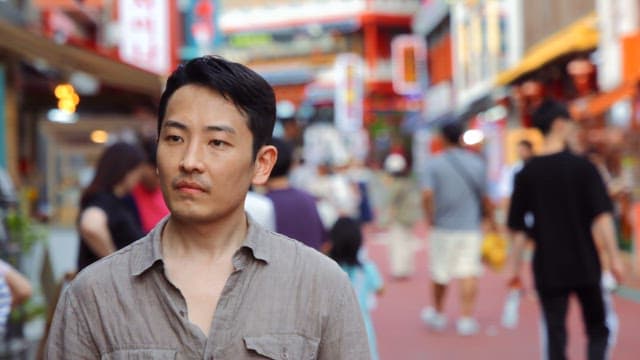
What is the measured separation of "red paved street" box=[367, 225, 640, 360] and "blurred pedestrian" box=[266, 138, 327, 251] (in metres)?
2.64

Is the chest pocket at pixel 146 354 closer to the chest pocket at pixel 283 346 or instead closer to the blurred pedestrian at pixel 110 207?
the chest pocket at pixel 283 346

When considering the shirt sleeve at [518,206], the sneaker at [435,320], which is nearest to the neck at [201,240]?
the shirt sleeve at [518,206]

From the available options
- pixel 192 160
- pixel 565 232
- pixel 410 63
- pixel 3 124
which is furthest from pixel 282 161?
pixel 410 63

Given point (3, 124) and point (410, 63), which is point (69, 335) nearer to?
point (3, 124)

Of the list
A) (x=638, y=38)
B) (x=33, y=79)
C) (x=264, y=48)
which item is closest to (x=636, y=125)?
(x=638, y=38)

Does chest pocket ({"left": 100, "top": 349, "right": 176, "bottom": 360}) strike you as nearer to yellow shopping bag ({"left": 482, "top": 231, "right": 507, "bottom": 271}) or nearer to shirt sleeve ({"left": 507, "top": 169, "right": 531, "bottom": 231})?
shirt sleeve ({"left": 507, "top": 169, "right": 531, "bottom": 231})

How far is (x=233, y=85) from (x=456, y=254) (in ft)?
25.5

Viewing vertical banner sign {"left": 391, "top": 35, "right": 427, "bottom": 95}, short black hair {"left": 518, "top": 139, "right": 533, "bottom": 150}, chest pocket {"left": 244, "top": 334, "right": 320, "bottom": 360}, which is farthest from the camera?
vertical banner sign {"left": 391, "top": 35, "right": 427, "bottom": 95}

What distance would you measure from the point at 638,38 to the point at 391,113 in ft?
146

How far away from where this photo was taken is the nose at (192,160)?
2197 millimetres

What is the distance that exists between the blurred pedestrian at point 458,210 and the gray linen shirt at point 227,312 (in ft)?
24.6

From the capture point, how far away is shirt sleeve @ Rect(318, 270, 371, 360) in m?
2.28

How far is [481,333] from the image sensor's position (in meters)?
9.94

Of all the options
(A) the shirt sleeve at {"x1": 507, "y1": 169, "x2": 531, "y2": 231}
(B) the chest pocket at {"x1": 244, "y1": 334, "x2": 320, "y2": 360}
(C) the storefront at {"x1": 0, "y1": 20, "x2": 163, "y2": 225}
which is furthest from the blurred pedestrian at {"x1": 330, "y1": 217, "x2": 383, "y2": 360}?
(C) the storefront at {"x1": 0, "y1": 20, "x2": 163, "y2": 225}
